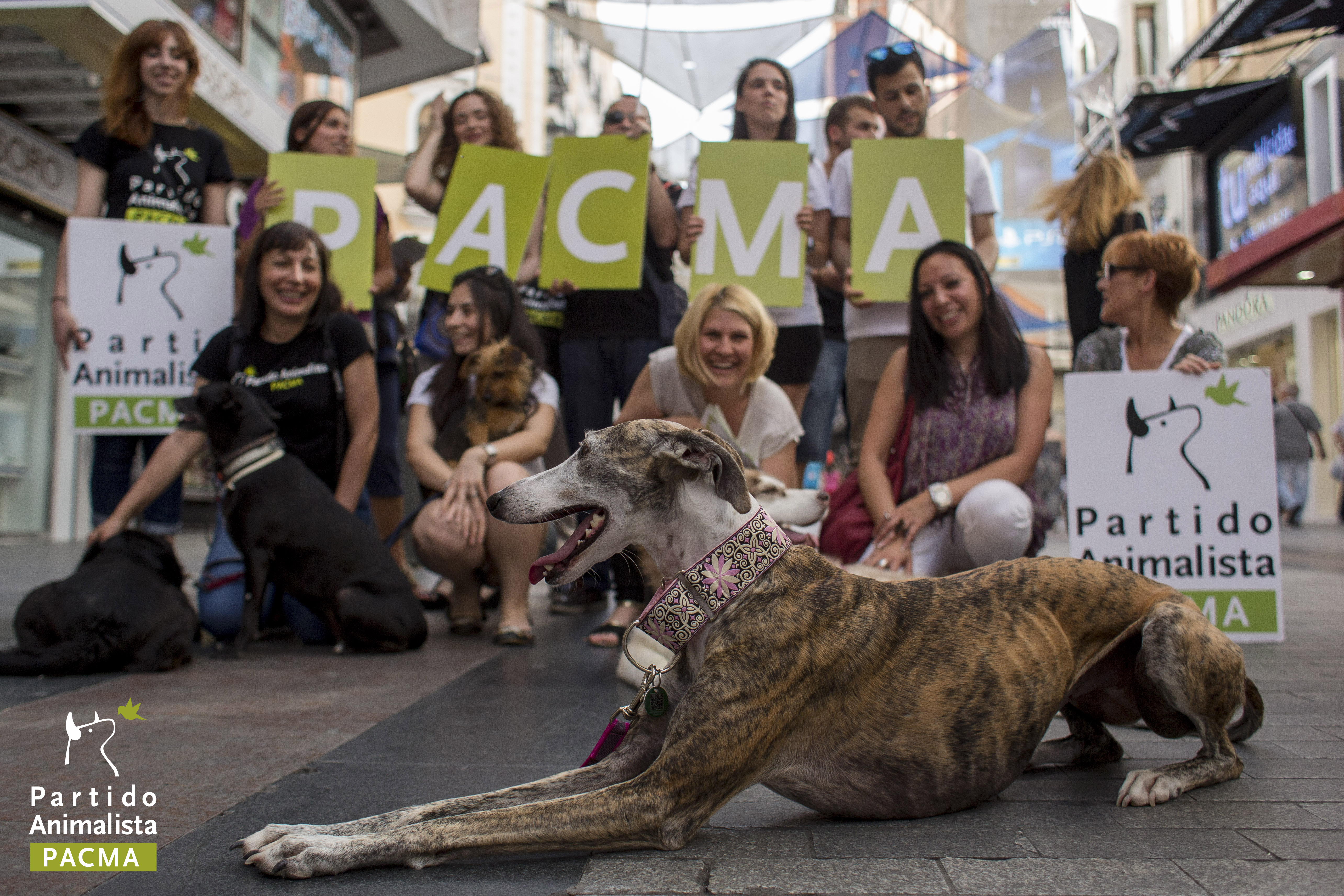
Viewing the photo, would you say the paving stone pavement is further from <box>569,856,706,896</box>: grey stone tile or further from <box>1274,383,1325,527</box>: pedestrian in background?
<box>1274,383,1325,527</box>: pedestrian in background

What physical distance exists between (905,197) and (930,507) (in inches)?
77.6

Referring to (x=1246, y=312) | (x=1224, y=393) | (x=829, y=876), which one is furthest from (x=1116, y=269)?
(x=1246, y=312)

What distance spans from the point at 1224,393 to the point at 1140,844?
3.06 metres

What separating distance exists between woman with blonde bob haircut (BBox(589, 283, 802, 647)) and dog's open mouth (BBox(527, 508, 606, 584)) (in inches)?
72.1

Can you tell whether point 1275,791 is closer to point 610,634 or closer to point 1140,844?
point 1140,844

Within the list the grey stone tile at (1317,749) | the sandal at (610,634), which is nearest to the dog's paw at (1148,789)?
the grey stone tile at (1317,749)

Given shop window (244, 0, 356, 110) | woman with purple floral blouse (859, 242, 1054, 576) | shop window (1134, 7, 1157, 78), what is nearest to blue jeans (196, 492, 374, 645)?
woman with purple floral blouse (859, 242, 1054, 576)

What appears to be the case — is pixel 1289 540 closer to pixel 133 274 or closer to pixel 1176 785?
pixel 1176 785

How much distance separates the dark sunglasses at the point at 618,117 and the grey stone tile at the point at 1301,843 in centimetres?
469

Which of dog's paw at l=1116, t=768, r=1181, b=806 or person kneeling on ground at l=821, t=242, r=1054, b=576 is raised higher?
person kneeling on ground at l=821, t=242, r=1054, b=576

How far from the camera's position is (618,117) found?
555 centimetres

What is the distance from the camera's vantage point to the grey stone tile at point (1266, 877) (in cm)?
155

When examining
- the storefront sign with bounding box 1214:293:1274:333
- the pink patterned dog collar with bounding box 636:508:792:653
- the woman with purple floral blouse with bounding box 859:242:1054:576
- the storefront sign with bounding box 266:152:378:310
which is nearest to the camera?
the pink patterned dog collar with bounding box 636:508:792:653

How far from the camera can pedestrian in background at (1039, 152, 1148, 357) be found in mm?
5043
